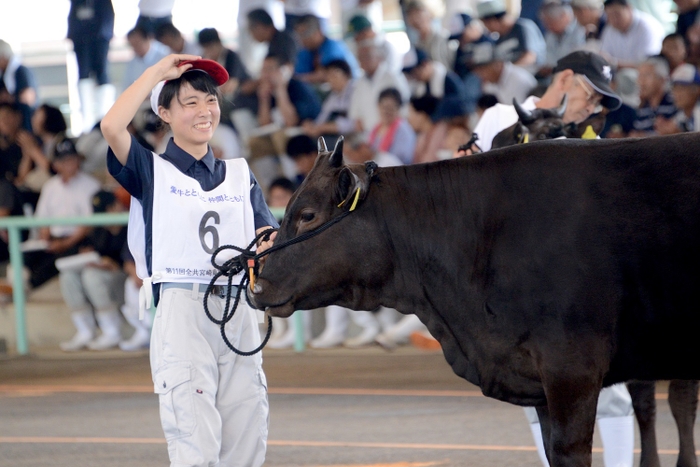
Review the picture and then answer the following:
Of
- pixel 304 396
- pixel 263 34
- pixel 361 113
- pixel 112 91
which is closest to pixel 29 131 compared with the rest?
pixel 112 91

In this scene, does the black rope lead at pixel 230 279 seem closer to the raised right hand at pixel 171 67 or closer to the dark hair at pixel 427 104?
the raised right hand at pixel 171 67

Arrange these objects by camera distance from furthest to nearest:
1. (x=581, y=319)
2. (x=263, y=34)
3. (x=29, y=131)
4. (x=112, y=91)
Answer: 1. (x=112, y=91)
2. (x=29, y=131)
3. (x=263, y=34)
4. (x=581, y=319)

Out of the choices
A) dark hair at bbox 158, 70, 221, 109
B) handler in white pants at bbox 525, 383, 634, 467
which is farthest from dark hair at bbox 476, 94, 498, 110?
dark hair at bbox 158, 70, 221, 109

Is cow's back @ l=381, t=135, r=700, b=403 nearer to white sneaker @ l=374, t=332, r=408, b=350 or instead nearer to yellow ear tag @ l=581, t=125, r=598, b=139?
yellow ear tag @ l=581, t=125, r=598, b=139

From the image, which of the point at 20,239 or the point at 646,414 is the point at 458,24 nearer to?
the point at 20,239

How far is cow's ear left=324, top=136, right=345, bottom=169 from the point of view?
12.9 ft

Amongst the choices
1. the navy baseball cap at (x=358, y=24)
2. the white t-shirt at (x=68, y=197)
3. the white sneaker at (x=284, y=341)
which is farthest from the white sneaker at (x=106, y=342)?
the navy baseball cap at (x=358, y=24)


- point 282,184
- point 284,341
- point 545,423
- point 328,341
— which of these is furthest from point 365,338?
point 545,423

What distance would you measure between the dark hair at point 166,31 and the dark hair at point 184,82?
9.27m

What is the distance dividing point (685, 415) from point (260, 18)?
8.57 meters

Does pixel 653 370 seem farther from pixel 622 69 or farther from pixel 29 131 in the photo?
pixel 29 131

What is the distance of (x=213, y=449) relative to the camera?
4.12m

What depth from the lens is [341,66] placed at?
37.5ft

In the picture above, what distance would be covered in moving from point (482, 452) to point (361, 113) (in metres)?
5.64
